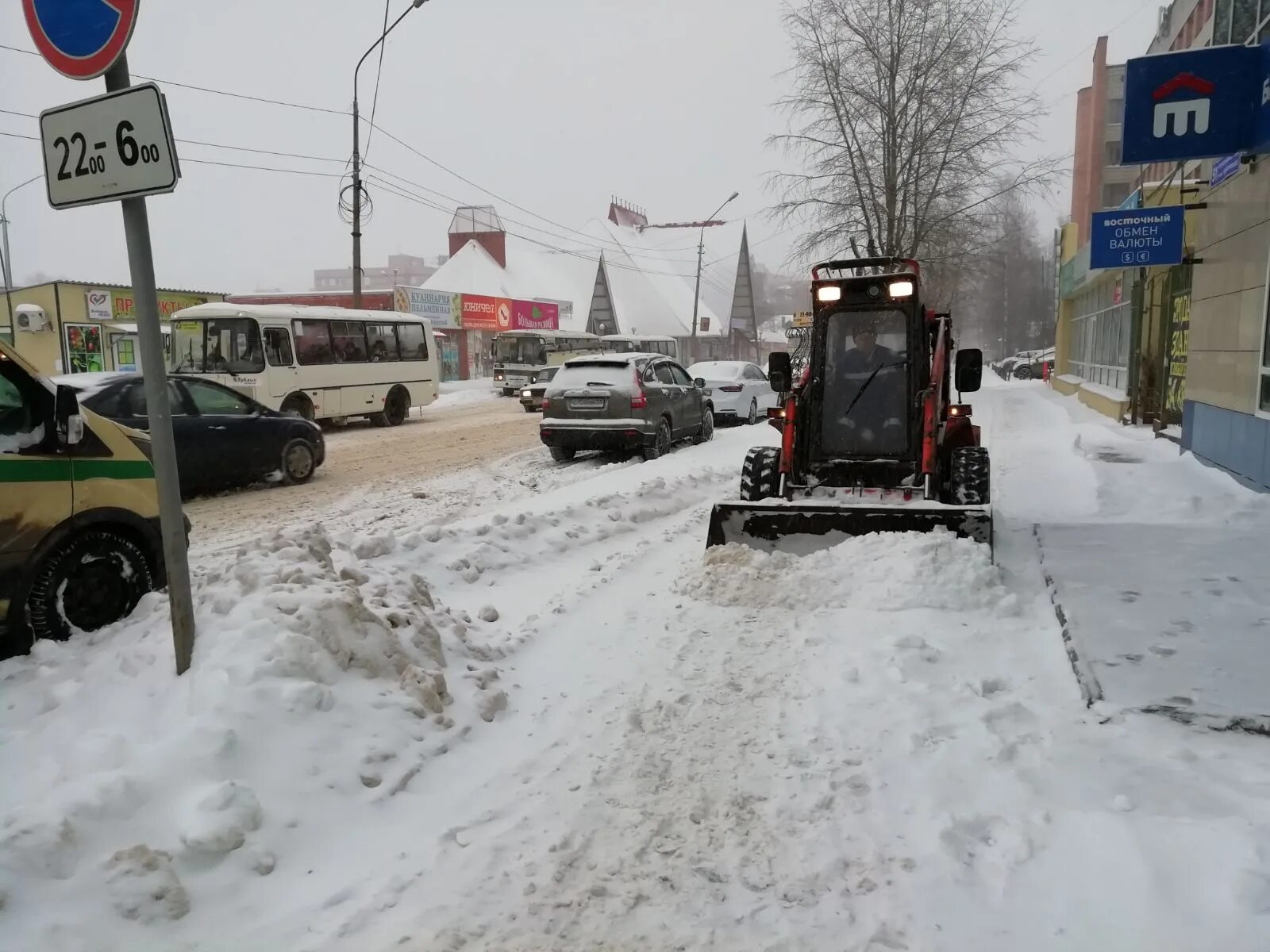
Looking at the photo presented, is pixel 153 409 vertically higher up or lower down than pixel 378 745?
higher up

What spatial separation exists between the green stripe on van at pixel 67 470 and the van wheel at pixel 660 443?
8818mm

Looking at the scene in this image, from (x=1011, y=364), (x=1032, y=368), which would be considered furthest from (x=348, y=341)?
(x=1011, y=364)

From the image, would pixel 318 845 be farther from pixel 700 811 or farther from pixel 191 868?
pixel 700 811

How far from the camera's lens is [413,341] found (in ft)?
72.5

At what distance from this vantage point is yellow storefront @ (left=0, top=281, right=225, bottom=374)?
2803 cm

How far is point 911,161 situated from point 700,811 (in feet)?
83.7

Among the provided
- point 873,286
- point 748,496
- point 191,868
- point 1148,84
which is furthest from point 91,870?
point 1148,84

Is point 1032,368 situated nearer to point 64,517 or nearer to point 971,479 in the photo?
point 971,479

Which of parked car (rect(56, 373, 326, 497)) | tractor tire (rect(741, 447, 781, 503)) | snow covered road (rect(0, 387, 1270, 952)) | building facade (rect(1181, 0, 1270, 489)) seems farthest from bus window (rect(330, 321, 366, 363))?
building facade (rect(1181, 0, 1270, 489))

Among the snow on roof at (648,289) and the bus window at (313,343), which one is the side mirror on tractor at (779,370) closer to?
the bus window at (313,343)

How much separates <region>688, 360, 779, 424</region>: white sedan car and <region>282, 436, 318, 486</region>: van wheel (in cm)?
953

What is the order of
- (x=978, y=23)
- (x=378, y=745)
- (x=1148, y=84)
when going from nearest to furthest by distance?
(x=378, y=745), (x=1148, y=84), (x=978, y=23)

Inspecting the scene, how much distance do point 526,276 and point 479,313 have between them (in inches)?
531

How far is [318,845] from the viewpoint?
10.5ft
